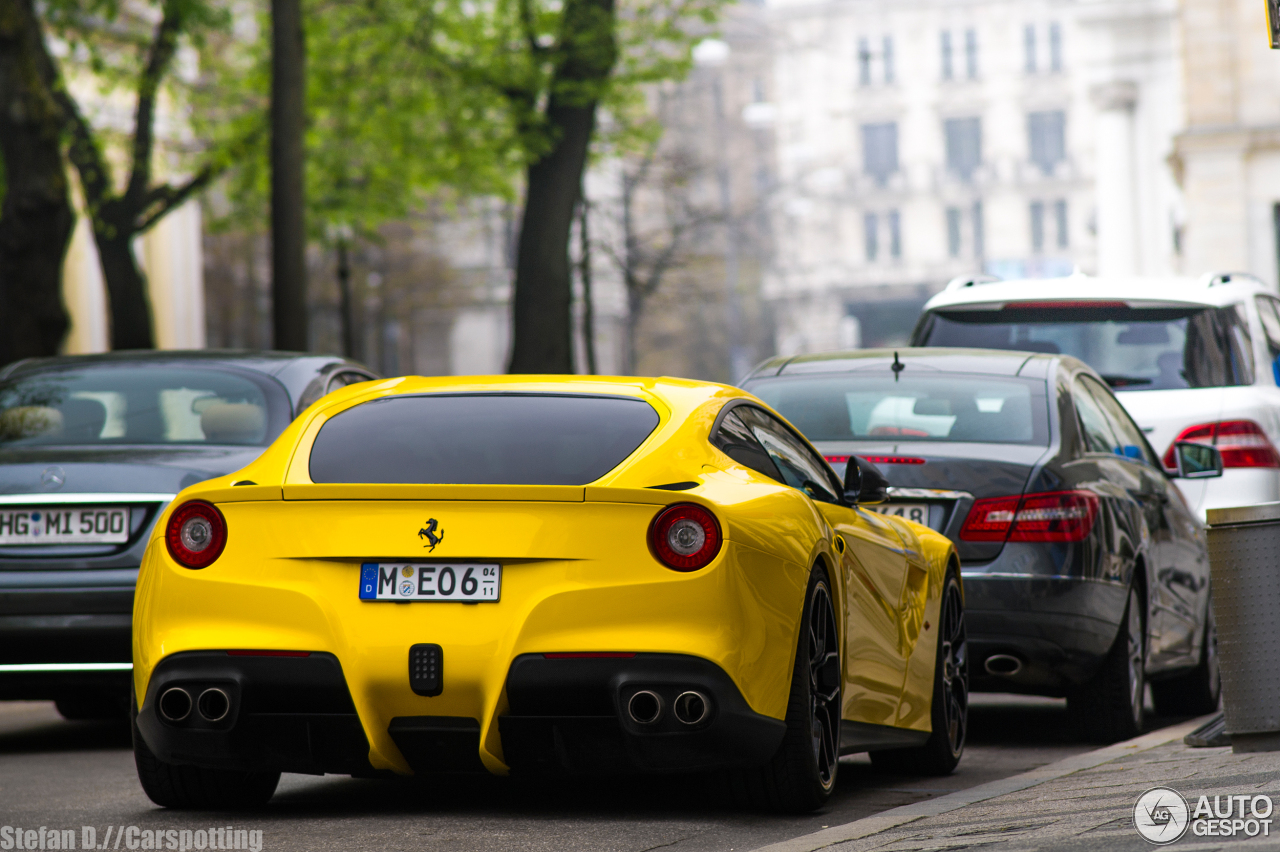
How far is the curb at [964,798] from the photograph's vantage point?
17.8 ft

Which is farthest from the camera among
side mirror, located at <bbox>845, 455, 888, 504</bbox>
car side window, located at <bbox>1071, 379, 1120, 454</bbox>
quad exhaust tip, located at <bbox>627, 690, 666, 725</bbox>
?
car side window, located at <bbox>1071, 379, 1120, 454</bbox>

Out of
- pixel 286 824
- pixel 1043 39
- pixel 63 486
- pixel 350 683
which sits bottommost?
pixel 286 824

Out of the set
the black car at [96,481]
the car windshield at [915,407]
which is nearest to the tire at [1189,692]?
the car windshield at [915,407]

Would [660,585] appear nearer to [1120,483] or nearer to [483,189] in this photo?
[1120,483]

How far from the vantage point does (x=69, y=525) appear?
8133 millimetres

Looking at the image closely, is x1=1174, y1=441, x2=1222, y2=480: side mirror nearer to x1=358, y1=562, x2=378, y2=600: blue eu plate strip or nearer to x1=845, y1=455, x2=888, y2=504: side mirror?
x1=845, y1=455, x2=888, y2=504: side mirror

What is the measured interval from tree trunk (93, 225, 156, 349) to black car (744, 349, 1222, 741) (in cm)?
1715

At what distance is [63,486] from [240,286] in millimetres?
54855

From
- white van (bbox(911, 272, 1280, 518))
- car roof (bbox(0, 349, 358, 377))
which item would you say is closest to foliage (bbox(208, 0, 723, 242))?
white van (bbox(911, 272, 1280, 518))

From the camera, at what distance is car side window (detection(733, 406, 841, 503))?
21.3 ft

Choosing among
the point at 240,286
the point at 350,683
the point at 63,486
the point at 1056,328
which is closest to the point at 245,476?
the point at 350,683

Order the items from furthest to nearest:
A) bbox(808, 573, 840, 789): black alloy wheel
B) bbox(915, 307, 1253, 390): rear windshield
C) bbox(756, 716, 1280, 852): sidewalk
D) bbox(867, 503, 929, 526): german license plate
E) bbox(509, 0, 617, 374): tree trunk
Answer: bbox(509, 0, 617, 374): tree trunk
bbox(915, 307, 1253, 390): rear windshield
bbox(867, 503, 929, 526): german license plate
bbox(808, 573, 840, 789): black alloy wheel
bbox(756, 716, 1280, 852): sidewalk

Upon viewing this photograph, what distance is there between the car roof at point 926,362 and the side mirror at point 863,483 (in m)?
2.18

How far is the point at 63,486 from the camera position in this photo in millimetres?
8180
